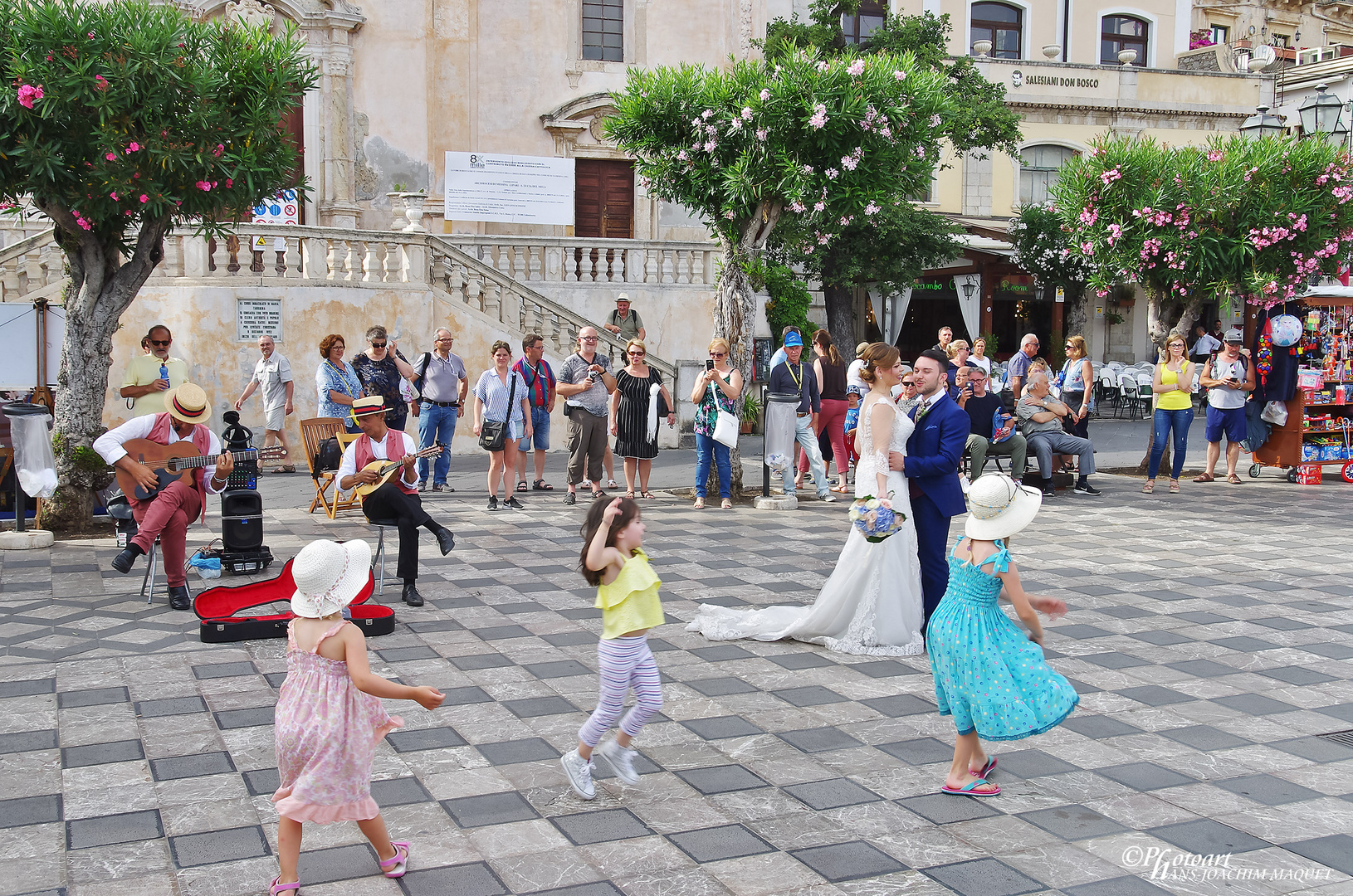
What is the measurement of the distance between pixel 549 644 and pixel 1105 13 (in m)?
31.7

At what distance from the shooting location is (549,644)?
693cm

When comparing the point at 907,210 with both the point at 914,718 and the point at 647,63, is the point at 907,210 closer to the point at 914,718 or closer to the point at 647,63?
the point at 647,63

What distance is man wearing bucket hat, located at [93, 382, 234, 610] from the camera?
7.69 meters

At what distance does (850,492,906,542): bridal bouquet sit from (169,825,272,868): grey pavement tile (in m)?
3.32

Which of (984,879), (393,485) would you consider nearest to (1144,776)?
(984,879)

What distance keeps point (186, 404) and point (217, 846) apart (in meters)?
4.45

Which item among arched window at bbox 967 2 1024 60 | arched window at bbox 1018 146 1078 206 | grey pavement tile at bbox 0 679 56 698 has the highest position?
arched window at bbox 967 2 1024 60

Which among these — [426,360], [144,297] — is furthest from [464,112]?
[426,360]

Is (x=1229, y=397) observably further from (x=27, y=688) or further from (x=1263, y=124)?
(x=27, y=688)

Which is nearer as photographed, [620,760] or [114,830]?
[114,830]

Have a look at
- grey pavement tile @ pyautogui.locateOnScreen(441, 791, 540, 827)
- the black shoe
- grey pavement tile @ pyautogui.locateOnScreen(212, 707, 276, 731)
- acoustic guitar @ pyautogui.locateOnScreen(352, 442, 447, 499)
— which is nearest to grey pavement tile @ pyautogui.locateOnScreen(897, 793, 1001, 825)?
grey pavement tile @ pyautogui.locateOnScreen(441, 791, 540, 827)

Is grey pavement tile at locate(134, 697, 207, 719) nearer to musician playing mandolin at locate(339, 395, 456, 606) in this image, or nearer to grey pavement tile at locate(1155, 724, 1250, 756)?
musician playing mandolin at locate(339, 395, 456, 606)

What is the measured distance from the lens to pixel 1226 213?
1391 cm

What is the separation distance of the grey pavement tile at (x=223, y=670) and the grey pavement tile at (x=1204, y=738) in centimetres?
471
